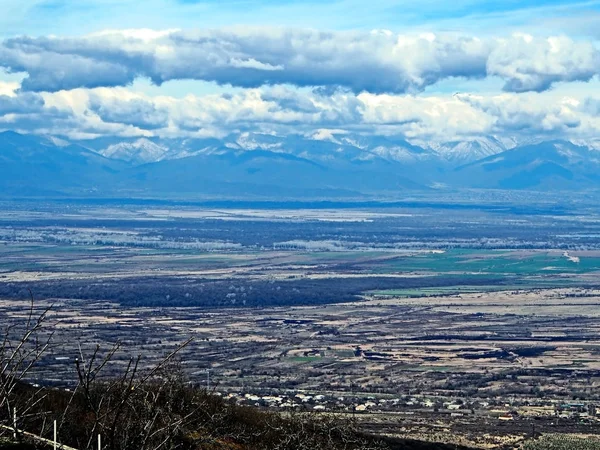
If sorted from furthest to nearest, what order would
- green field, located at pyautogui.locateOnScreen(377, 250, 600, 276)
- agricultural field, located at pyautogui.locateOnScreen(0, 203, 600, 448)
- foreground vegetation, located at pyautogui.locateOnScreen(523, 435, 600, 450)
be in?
green field, located at pyautogui.locateOnScreen(377, 250, 600, 276), agricultural field, located at pyautogui.locateOnScreen(0, 203, 600, 448), foreground vegetation, located at pyautogui.locateOnScreen(523, 435, 600, 450)

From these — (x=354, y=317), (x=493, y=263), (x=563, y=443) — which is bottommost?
(x=493, y=263)

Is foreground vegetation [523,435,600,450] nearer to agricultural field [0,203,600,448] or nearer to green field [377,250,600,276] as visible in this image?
agricultural field [0,203,600,448]

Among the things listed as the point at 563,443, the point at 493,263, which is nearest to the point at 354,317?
the point at 493,263

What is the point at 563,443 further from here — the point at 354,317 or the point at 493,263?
the point at 493,263

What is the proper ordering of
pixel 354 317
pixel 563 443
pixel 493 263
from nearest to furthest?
1. pixel 563 443
2. pixel 354 317
3. pixel 493 263

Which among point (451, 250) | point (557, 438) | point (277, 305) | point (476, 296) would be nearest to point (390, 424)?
Result: point (557, 438)

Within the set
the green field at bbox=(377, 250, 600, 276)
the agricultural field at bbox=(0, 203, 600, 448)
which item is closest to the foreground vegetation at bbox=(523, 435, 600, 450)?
the agricultural field at bbox=(0, 203, 600, 448)

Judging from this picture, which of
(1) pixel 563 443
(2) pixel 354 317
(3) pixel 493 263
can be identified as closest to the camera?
(1) pixel 563 443

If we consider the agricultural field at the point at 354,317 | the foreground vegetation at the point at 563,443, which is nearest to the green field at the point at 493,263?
the agricultural field at the point at 354,317

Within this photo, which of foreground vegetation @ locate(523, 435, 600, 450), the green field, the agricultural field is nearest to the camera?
foreground vegetation @ locate(523, 435, 600, 450)

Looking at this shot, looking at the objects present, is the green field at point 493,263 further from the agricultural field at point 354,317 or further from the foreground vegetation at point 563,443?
the foreground vegetation at point 563,443

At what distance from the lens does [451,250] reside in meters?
142

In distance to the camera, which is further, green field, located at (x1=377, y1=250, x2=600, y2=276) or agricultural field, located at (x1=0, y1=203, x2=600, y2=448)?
green field, located at (x1=377, y1=250, x2=600, y2=276)

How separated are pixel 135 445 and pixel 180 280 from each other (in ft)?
317
